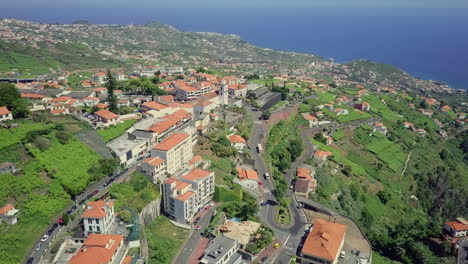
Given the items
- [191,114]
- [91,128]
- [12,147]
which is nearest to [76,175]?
[12,147]

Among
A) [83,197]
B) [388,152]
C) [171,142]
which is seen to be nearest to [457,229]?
[388,152]

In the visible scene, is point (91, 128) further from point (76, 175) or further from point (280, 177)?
point (280, 177)

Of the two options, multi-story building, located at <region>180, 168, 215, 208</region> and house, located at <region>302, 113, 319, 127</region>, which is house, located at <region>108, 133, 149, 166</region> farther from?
house, located at <region>302, 113, 319, 127</region>

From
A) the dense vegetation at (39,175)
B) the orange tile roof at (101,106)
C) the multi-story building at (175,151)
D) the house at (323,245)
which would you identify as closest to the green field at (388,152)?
the house at (323,245)

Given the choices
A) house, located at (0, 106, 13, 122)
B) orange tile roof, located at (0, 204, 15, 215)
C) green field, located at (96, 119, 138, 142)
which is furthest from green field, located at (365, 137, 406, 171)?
house, located at (0, 106, 13, 122)

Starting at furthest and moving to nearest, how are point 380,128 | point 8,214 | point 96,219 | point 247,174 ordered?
point 380,128
point 247,174
point 8,214
point 96,219

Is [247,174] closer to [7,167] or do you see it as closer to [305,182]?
[305,182]
